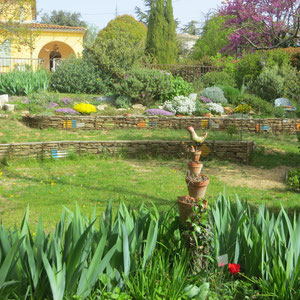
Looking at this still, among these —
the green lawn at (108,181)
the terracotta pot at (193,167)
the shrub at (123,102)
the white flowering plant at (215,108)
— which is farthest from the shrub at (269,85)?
the terracotta pot at (193,167)

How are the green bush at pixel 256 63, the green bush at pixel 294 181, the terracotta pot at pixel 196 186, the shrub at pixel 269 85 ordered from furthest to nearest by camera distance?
1. the green bush at pixel 256 63
2. the shrub at pixel 269 85
3. the green bush at pixel 294 181
4. the terracotta pot at pixel 196 186

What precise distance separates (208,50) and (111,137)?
21.8 m

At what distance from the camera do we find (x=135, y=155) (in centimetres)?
932

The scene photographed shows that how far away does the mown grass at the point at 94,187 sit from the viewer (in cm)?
574

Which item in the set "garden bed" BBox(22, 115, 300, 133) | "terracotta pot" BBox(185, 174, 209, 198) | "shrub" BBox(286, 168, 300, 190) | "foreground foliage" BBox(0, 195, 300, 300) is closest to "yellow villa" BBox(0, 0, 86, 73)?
"garden bed" BBox(22, 115, 300, 133)

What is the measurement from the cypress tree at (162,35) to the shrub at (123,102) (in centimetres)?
1079

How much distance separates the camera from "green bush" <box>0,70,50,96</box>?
14828 millimetres

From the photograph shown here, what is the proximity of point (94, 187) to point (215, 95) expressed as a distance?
409 inches

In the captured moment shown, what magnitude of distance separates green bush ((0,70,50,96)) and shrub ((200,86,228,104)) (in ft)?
21.8

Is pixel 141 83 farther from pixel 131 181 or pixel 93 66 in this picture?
pixel 131 181

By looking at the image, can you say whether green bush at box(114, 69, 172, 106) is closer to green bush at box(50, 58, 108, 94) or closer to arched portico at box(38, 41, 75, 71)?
green bush at box(50, 58, 108, 94)

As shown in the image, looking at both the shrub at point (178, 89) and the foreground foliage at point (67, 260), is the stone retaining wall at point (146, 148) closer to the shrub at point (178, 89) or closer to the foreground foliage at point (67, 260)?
the foreground foliage at point (67, 260)

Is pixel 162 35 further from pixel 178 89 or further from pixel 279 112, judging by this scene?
pixel 279 112

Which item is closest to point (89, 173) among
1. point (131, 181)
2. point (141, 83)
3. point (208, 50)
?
point (131, 181)
